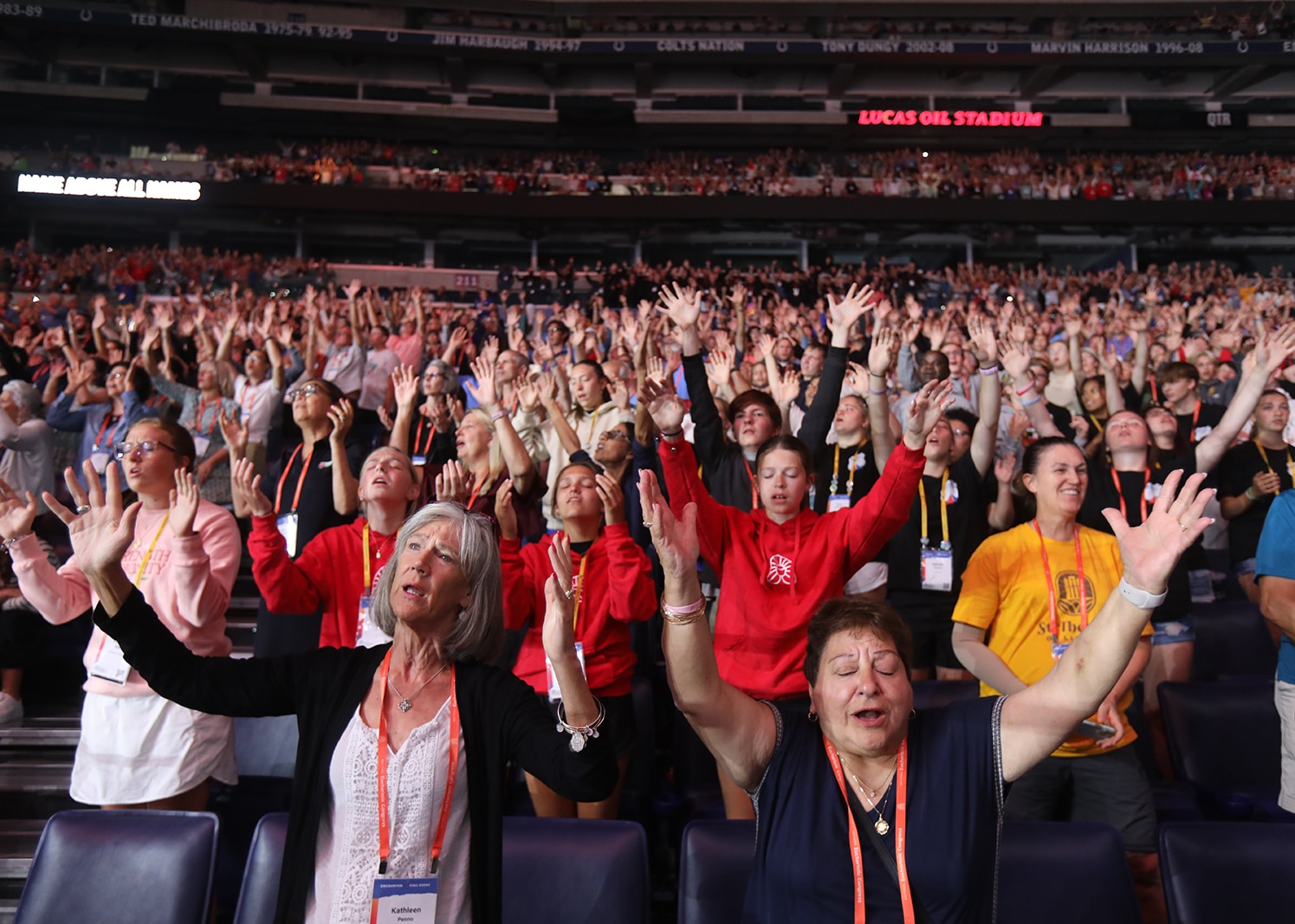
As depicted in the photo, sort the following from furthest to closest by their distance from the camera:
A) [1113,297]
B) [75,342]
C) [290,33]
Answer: [290,33]
[1113,297]
[75,342]

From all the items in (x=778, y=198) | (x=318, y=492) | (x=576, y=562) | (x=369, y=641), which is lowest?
(x=369, y=641)

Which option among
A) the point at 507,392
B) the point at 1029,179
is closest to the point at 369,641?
the point at 507,392

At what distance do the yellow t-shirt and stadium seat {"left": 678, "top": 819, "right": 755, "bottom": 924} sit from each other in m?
0.90

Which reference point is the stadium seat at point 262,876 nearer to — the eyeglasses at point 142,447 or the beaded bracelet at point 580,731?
the beaded bracelet at point 580,731

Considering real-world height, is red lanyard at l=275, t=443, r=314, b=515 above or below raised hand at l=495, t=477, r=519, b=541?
above

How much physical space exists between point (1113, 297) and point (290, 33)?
17.9 m

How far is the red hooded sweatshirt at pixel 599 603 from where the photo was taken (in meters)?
2.29

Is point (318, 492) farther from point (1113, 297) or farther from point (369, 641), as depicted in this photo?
point (1113, 297)

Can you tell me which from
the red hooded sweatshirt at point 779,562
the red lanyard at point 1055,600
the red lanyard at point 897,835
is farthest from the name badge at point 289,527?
the red lanyard at point 1055,600

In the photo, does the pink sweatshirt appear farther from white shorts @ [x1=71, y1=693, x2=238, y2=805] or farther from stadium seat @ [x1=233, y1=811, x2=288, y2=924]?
stadium seat @ [x1=233, y1=811, x2=288, y2=924]

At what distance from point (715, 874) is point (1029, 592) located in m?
1.11

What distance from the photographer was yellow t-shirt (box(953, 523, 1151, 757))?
2.19 metres

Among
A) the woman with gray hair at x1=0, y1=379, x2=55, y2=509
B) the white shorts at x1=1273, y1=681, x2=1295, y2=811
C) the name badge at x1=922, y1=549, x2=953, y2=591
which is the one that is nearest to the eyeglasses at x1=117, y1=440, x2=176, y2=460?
the name badge at x1=922, y1=549, x2=953, y2=591

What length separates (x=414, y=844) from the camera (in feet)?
4.54
